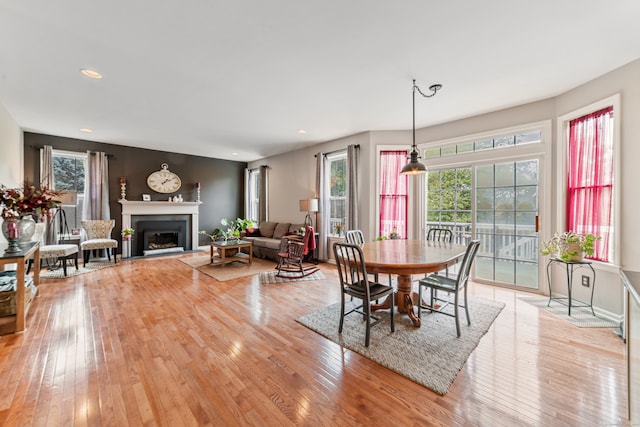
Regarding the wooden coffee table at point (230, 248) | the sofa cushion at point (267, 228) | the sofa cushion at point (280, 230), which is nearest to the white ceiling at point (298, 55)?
the wooden coffee table at point (230, 248)

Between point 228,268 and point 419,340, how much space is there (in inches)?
156

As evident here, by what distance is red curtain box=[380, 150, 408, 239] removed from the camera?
16.8ft

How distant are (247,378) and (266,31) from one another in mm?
2825

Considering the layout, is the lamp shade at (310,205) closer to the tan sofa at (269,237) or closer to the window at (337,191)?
the window at (337,191)

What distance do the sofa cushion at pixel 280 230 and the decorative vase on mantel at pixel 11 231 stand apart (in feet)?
14.4

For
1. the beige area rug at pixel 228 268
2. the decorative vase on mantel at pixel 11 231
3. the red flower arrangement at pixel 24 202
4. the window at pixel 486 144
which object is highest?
the window at pixel 486 144

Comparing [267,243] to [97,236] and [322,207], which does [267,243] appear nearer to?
[322,207]

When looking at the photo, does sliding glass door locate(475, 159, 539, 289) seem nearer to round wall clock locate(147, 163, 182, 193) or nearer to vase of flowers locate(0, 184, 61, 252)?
vase of flowers locate(0, 184, 61, 252)

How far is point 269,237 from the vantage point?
6957 mm

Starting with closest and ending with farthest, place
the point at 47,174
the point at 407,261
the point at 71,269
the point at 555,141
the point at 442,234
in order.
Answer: the point at 407,261
the point at 555,141
the point at 442,234
the point at 71,269
the point at 47,174

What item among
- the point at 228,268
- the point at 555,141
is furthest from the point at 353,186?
the point at 555,141

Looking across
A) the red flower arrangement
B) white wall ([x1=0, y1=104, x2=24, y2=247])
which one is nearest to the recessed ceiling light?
the red flower arrangement

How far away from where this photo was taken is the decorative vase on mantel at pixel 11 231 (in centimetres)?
287

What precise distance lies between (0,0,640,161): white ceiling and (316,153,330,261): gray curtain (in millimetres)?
1769
